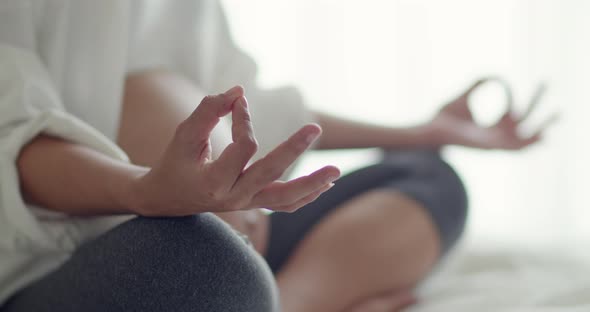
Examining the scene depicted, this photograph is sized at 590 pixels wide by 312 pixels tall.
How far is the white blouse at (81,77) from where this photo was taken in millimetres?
365

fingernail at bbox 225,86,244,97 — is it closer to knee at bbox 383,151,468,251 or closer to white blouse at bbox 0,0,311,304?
white blouse at bbox 0,0,311,304

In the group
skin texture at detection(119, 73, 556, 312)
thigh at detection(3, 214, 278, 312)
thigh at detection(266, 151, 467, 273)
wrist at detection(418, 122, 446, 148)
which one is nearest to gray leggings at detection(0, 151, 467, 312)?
thigh at detection(3, 214, 278, 312)

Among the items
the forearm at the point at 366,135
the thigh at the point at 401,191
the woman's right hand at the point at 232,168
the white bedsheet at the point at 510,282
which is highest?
the woman's right hand at the point at 232,168

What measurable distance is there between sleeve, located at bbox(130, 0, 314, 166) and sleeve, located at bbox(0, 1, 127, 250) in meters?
0.10

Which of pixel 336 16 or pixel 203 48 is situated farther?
pixel 336 16

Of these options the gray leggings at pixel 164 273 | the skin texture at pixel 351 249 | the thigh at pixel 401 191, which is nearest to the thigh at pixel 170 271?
the gray leggings at pixel 164 273

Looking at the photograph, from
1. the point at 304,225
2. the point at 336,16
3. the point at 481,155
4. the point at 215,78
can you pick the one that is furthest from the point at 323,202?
the point at 481,155

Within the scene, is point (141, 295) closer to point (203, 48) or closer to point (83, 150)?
point (83, 150)

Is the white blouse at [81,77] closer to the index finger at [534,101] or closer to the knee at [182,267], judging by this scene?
the knee at [182,267]

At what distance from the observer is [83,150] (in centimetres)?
35

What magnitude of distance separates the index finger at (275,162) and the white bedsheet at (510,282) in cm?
32

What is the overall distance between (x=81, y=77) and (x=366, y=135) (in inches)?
12.2

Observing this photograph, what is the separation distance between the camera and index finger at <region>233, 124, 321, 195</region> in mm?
245

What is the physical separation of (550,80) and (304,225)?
0.73m
